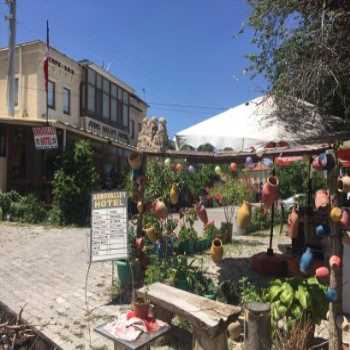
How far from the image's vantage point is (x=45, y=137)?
43.5 feet

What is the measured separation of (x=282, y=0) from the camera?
9320mm

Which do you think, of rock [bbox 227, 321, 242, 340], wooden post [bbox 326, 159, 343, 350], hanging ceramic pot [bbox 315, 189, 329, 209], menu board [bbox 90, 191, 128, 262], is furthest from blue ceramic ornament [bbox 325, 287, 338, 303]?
menu board [bbox 90, 191, 128, 262]

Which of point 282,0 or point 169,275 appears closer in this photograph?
point 169,275

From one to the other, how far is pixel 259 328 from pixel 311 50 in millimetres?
7676

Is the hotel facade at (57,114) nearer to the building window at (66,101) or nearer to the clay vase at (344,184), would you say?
the building window at (66,101)

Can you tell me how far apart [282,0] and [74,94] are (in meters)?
14.0

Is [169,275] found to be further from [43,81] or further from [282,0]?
[43,81]

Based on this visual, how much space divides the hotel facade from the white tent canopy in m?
7.79

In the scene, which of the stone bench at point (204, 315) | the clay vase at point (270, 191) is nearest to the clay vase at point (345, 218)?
the clay vase at point (270, 191)

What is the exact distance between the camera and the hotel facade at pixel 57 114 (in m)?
14.8

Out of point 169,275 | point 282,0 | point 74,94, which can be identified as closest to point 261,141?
point 169,275

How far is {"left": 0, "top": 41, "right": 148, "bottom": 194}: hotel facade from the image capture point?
48.4 ft

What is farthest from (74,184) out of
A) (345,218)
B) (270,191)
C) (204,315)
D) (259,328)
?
(345,218)

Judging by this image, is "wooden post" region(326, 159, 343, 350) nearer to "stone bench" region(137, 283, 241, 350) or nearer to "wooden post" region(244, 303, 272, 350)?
"wooden post" region(244, 303, 272, 350)
